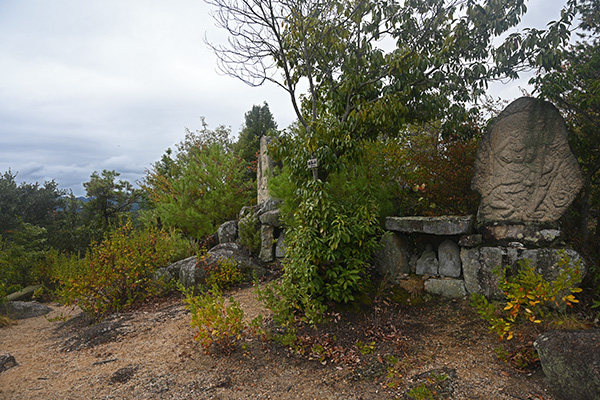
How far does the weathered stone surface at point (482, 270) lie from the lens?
177 inches

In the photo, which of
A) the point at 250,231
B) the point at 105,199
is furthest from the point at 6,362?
the point at 105,199

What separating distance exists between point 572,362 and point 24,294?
11.1 meters

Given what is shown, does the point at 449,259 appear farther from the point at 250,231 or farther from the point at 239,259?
the point at 250,231

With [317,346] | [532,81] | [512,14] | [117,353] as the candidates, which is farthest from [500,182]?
[117,353]

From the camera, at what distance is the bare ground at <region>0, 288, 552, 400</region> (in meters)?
3.10

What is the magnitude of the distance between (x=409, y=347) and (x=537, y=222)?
239 centimetres

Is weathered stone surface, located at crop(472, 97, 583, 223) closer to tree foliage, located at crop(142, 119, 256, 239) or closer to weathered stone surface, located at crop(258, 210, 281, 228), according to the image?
weathered stone surface, located at crop(258, 210, 281, 228)

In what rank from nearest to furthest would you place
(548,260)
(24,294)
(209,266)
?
1. (548,260)
2. (209,266)
3. (24,294)

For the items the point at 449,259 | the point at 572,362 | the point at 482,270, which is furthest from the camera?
the point at 449,259

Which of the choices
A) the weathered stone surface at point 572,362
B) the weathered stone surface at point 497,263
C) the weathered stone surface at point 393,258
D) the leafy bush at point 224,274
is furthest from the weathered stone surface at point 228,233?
the weathered stone surface at point 572,362

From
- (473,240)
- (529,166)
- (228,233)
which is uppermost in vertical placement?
(529,166)

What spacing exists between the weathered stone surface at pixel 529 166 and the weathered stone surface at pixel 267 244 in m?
4.14

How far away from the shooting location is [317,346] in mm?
3668

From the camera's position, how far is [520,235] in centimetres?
450
